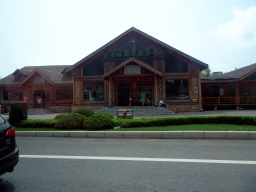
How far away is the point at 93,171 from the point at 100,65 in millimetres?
18986

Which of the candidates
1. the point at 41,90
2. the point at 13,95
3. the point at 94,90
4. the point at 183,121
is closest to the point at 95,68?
the point at 94,90

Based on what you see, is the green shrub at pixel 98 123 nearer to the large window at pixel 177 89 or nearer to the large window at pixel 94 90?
the large window at pixel 177 89

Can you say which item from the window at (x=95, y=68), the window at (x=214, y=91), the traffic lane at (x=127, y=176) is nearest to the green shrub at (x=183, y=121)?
the traffic lane at (x=127, y=176)

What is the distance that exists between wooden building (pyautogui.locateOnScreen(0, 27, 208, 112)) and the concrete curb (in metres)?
11.4

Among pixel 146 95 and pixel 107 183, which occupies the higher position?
pixel 146 95

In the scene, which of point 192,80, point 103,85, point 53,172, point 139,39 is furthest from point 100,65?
point 53,172

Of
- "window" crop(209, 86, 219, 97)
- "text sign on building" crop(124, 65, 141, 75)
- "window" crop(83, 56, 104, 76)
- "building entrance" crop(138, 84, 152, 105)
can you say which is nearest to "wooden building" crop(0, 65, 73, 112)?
"window" crop(83, 56, 104, 76)

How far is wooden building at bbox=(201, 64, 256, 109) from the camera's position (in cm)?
2320

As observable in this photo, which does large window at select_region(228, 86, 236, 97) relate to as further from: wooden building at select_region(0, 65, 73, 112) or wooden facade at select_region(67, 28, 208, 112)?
wooden building at select_region(0, 65, 73, 112)

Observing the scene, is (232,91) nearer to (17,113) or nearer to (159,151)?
(159,151)

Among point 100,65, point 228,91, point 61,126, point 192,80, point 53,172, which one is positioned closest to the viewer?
point 53,172

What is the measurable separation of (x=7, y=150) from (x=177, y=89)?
757 inches

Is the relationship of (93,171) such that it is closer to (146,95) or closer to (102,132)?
(102,132)

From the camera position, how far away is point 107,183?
370 centimetres
